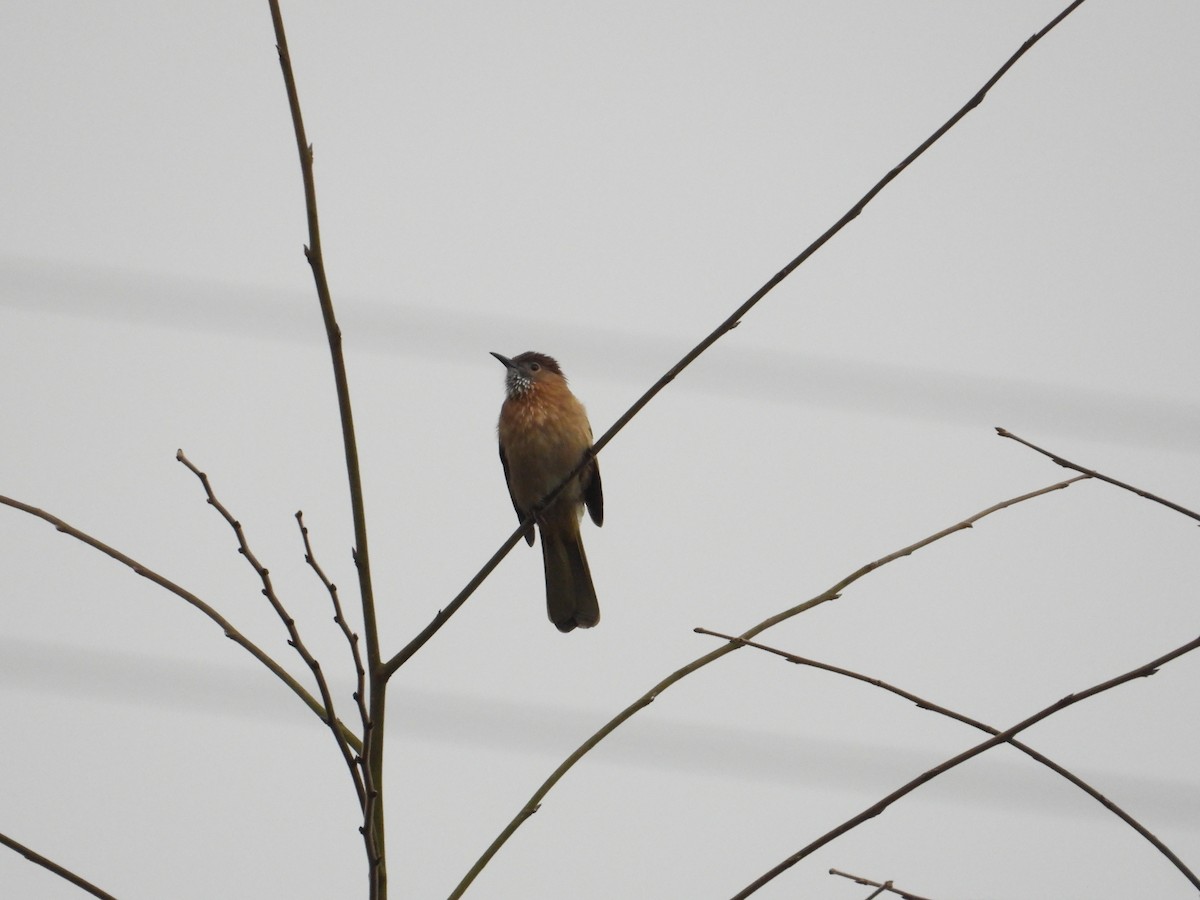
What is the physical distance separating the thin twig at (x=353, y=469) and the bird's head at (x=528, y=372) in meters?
4.09

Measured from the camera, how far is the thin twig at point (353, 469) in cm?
207

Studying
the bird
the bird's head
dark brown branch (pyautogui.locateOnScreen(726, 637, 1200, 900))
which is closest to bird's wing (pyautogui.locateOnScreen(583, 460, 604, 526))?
the bird

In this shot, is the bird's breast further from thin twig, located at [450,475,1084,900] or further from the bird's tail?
thin twig, located at [450,475,1084,900]

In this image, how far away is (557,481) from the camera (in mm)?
5961

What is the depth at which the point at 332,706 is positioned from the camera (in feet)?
6.63

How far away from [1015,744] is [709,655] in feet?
1.88

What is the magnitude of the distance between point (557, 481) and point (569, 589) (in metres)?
0.53

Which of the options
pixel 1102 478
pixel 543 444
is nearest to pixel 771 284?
pixel 1102 478

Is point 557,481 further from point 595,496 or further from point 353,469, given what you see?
point 353,469

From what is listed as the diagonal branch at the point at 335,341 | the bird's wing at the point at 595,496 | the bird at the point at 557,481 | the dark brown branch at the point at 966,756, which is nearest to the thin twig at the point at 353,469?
the diagonal branch at the point at 335,341

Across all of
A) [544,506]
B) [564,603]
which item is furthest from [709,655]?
[564,603]

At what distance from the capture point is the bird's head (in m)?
6.36

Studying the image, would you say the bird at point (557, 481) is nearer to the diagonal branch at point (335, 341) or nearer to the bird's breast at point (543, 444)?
the bird's breast at point (543, 444)

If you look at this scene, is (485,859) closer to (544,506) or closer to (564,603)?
(544,506)
